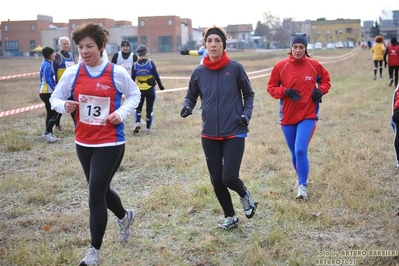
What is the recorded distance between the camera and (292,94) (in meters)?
6.20

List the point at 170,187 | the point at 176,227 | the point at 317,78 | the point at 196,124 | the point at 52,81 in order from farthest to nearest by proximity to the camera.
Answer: the point at 196,124
the point at 52,81
the point at 170,187
the point at 317,78
the point at 176,227

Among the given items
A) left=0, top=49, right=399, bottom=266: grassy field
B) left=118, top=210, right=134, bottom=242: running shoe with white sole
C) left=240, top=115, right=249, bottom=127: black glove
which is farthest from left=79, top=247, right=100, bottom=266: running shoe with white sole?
left=240, top=115, right=249, bottom=127: black glove

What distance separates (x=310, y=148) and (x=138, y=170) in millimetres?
3249

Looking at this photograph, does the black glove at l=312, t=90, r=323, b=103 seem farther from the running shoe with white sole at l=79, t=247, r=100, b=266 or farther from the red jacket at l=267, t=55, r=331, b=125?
the running shoe with white sole at l=79, t=247, r=100, b=266

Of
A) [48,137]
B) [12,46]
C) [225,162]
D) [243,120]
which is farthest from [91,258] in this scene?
[12,46]

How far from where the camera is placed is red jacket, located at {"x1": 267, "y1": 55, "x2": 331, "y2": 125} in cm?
632

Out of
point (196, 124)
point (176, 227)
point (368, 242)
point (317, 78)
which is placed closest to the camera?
point (368, 242)

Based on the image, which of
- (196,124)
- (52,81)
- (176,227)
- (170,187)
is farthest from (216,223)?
(196,124)

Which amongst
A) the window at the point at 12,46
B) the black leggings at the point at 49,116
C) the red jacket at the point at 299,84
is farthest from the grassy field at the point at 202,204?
the window at the point at 12,46

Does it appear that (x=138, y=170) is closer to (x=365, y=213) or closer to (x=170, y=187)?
Answer: (x=170, y=187)

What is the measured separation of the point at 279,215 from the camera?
19.0 feet

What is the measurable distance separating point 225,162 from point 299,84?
1804mm

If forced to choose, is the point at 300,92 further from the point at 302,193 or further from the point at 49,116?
the point at 49,116

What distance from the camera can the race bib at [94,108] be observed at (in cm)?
444
